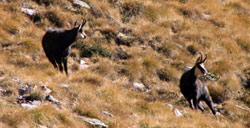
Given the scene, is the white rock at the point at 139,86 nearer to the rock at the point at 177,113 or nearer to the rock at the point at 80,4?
the rock at the point at 177,113

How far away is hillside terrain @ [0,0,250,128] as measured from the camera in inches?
437

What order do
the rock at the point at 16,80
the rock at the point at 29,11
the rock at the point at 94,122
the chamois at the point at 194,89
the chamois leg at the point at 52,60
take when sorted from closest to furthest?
the rock at the point at 94,122 < the rock at the point at 16,80 < the chamois at the point at 194,89 < the chamois leg at the point at 52,60 < the rock at the point at 29,11

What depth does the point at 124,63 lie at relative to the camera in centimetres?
1641

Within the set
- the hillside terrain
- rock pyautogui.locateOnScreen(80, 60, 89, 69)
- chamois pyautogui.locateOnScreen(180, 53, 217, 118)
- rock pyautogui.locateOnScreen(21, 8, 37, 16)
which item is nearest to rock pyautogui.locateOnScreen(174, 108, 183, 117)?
the hillside terrain

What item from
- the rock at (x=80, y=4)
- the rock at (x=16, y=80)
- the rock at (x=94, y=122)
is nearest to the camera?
the rock at (x=94, y=122)

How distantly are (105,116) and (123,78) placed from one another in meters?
4.23

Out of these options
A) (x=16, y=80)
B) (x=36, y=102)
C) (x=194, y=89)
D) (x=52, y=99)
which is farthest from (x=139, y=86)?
(x=36, y=102)

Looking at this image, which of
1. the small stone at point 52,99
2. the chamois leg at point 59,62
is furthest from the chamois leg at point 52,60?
the small stone at point 52,99

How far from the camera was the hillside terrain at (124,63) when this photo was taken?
1110 cm

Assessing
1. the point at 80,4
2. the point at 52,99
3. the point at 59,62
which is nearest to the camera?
the point at 52,99

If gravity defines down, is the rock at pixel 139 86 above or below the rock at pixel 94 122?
below

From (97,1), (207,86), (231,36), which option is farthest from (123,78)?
(231,36)

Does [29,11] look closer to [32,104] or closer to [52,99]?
[52,99]

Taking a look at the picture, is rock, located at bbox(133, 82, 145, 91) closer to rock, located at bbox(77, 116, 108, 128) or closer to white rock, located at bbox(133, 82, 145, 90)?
white rock, located at bbox(133, 82, 145, 90)
